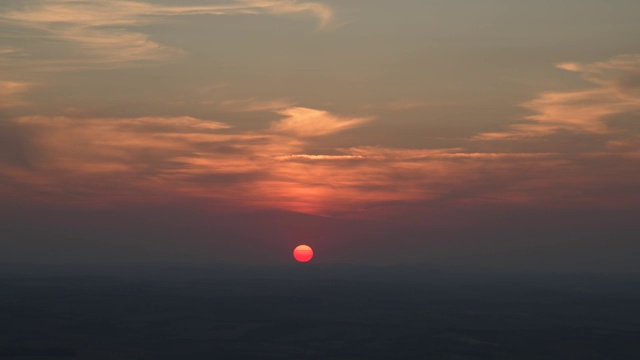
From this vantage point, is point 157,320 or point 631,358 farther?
point 157,320

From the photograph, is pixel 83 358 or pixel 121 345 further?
pixel 121 345

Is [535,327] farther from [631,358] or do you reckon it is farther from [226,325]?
[226,325]

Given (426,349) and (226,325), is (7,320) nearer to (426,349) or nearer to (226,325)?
(226,325)

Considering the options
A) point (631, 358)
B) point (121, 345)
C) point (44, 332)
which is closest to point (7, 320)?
point (44, 332)

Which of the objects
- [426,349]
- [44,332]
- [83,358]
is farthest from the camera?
[44,332]

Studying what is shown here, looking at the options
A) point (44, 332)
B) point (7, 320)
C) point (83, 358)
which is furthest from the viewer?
point (7, 320)

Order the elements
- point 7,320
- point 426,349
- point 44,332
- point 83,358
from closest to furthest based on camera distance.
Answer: point 83,358 → point 426,349 → point 44,332 → point 7,320

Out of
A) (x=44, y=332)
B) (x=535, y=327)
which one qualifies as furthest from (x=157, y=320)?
(x=535, y=327)

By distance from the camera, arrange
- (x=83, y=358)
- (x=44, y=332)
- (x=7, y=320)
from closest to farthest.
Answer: (x=83, y=358) → (x=44, y=332) → (x=7, y=320)
